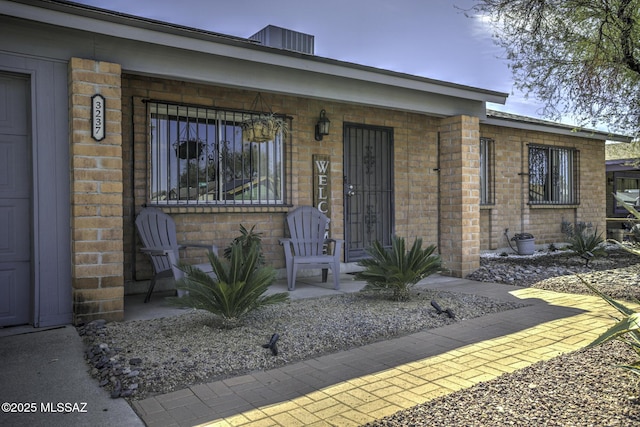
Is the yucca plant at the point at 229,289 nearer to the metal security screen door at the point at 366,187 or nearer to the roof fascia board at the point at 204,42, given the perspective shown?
the roof fascia board at the point at 204,42

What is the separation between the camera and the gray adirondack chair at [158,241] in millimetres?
4793

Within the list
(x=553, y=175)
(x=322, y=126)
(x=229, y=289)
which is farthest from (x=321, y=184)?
(x=553, y=175)

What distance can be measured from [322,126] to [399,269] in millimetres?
2633

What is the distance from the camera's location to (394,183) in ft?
24.7

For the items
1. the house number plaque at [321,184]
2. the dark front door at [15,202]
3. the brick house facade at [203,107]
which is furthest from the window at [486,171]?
the dark front door at [15,202]

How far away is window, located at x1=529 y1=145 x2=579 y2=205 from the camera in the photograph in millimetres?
10219

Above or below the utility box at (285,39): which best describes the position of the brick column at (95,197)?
below

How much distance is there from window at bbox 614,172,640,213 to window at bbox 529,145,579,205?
5.96 m

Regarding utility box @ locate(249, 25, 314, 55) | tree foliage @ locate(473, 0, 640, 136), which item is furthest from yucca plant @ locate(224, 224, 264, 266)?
tree foliage @ locate(473, 0, 640, 136)

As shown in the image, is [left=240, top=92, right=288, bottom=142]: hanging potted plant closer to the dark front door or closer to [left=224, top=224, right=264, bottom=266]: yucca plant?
[left=224, top=224, right=264, bottom=266]: yucca plant

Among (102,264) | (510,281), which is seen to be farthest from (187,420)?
(510,281)

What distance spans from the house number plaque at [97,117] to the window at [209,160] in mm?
1411

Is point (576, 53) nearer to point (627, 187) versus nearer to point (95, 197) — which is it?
point (95, 197)

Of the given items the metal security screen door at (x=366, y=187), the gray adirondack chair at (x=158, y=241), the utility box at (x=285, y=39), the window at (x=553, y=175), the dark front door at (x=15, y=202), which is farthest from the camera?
the window at (x=553, y=175)
